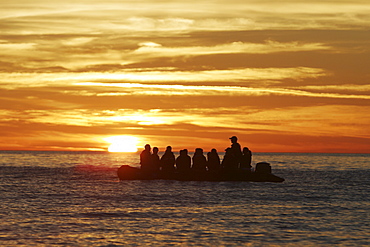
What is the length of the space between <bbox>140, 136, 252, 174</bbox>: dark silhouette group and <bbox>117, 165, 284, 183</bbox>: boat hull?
0.71 feet

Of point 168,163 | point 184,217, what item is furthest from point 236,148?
point 184,217

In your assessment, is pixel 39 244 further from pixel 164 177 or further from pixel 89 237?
pixel 164 177

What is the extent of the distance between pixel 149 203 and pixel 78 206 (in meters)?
3.31

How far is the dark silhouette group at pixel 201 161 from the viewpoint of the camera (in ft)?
130

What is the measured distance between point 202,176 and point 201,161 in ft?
3.53

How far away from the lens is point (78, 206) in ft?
88.2

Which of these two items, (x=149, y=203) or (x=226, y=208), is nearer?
(x=226, y=208)

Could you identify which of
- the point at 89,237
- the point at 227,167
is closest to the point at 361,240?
the point at 89,237

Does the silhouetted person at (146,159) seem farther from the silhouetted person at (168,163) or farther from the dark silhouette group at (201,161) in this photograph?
the silhouetted person at (168,163)

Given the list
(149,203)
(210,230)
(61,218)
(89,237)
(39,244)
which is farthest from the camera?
(149,203)

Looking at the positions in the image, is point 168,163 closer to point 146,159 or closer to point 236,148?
point 146,159

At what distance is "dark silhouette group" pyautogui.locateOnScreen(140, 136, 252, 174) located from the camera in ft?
130

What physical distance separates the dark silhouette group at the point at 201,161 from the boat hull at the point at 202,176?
0.71ft

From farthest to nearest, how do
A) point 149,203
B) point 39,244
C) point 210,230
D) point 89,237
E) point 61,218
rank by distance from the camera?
point 149,203 → point 61,218 → point 210,230 → point 89,237 → point 39,244
